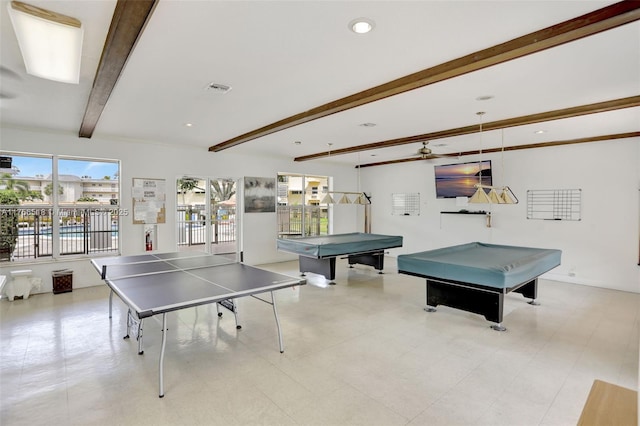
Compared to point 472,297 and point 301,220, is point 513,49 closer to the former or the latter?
point 472,297

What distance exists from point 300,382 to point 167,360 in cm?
127

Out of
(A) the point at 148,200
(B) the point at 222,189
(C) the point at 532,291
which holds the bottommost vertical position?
(C) the point at 532,291

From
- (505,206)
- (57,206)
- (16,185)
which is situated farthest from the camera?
(505,206)

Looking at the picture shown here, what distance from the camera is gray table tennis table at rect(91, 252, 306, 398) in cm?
238

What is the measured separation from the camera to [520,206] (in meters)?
6.41

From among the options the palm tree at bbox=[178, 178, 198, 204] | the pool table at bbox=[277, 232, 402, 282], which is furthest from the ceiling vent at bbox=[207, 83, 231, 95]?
the palm tree at bbox=[178, 178, 198, 204]

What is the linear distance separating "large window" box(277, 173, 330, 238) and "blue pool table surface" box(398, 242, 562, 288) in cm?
404

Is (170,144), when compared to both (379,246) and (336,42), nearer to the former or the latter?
(379,246)

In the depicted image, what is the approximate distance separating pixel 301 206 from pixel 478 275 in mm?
5412

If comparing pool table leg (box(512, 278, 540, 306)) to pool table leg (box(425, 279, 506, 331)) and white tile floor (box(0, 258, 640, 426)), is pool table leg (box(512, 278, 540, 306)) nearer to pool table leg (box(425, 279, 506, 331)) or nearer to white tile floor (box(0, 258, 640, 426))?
white tile floor (box(0, 258, 640, 426))

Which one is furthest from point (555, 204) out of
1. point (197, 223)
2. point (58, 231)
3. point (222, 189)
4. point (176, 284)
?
point (58, 231)

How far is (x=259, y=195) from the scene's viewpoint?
24.5 feet

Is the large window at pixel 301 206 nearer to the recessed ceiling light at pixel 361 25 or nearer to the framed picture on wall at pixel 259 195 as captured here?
the framed picture on wall at pixel 259 195

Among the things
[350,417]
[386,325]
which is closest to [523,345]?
[386,325]
